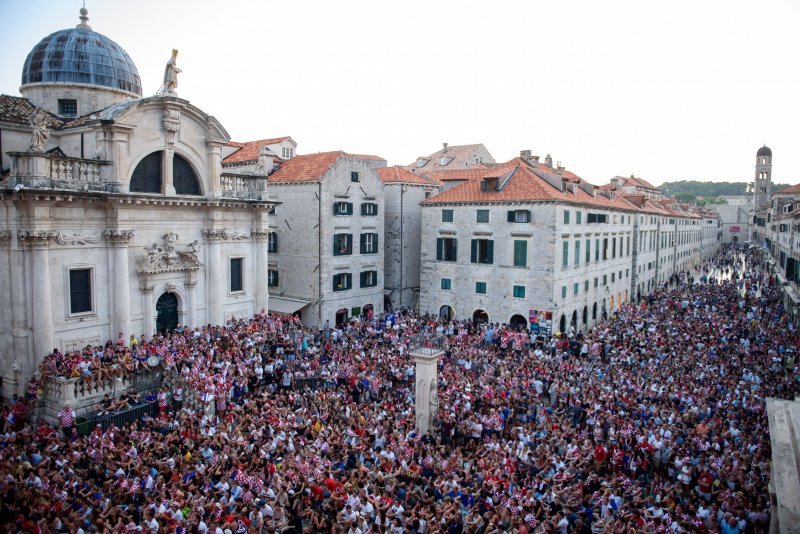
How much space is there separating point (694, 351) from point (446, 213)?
1800 cm

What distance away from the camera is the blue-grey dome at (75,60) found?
28.7 metres

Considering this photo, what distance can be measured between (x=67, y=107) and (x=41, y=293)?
12418 mm

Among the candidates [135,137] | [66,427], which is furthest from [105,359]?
[135,137]

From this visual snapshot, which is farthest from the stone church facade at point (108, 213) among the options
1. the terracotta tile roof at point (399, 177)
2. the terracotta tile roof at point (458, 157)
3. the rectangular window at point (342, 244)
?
the terracotta tile roof at point (458, 157)

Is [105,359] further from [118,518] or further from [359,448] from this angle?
[359,448]

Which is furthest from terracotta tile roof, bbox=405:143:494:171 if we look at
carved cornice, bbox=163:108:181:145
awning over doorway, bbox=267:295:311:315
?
carved cornice, bbox=163:108:181:145

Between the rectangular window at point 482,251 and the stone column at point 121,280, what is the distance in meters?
21.7

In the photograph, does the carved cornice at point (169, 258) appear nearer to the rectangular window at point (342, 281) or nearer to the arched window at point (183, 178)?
the arched window at point (183, 178)

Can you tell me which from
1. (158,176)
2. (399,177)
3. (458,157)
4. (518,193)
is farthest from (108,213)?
(458,157)

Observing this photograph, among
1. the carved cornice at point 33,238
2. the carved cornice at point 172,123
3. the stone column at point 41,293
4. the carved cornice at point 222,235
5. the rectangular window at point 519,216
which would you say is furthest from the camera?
the rectangular window at point 519,216

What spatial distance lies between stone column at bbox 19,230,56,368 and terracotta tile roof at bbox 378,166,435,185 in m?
25.5

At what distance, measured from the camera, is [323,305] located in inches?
1442

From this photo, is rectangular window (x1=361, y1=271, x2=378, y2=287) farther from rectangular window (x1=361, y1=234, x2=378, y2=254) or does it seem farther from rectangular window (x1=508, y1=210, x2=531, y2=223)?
rectangular window (x1=508, y1=210, x2=531, y2=223)

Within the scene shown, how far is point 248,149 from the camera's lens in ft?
134
